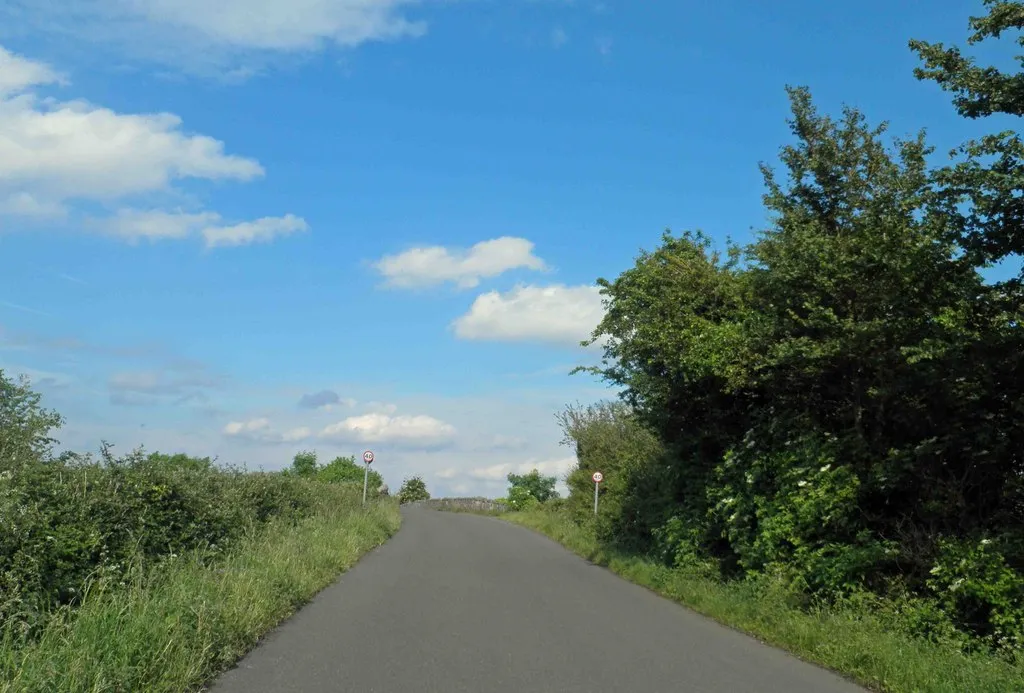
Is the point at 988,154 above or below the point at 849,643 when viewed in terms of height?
above

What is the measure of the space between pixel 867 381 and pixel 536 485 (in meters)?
53.1

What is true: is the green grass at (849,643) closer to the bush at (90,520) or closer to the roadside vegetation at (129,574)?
the roadside vegetation at (129,574)

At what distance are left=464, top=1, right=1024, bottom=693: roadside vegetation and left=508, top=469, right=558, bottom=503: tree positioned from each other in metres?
45.8

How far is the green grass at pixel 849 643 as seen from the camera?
321 inches

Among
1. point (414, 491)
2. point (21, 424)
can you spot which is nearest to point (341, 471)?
point (414, 491)

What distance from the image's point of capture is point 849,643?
9766mm

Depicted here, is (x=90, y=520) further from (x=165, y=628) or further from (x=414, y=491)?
(x=414, y=491)

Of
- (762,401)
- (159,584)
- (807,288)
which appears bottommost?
(159,584)

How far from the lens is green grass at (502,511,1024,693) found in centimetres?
816

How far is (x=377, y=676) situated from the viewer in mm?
8273

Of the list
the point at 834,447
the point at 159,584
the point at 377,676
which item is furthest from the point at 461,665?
the point at 834,447

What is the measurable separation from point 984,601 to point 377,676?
21.2ft

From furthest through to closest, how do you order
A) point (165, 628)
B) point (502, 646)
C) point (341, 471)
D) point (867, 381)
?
point (341, 471)
point (867, 381)
point (502, 646)
point (165, 628)

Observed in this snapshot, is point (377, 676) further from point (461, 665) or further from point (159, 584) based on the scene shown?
point (159, 584)
